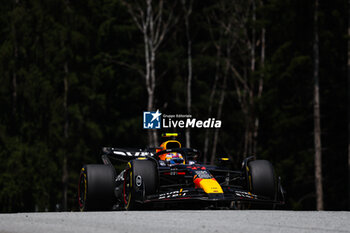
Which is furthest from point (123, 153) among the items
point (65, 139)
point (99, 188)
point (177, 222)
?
point (65, 139)

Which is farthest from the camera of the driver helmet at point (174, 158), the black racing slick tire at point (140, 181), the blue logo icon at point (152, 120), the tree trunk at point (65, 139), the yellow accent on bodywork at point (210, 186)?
the tree trunk at point (65, 139)

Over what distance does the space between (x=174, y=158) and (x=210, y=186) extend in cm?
249

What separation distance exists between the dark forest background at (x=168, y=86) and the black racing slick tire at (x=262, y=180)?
68.2ft

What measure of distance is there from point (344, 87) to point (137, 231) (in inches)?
1201

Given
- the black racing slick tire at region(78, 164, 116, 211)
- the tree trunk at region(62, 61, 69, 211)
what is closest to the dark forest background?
the tree trunk at region(62, 61, 69, 211)

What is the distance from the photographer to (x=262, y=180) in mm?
13367

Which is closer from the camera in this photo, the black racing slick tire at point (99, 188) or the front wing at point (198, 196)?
the front wing at point (198, 196)

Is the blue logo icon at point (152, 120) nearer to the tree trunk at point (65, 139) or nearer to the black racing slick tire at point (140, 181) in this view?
the black racing slick tire at point (140, 181)

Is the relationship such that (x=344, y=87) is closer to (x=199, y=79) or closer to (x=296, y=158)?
(x=296, y=158)

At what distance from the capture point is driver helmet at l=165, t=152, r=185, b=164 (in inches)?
574

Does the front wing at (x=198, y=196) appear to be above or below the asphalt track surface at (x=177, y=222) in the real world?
below

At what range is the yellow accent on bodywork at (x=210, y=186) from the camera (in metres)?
12.3

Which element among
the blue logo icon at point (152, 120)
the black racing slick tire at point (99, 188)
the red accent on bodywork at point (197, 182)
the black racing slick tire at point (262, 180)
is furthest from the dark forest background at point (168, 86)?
the red accent on bodywork at point (197, 182)

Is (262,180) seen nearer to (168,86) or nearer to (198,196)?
(198,196)
